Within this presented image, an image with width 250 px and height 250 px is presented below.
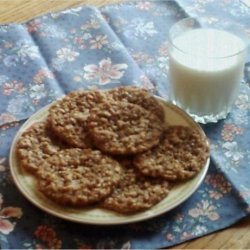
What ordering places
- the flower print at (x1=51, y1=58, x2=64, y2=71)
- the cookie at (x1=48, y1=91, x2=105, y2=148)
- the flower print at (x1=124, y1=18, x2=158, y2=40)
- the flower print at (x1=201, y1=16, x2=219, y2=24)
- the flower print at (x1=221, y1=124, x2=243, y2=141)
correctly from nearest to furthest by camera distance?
the cookie at (x1=48, y1=91, x2=105, y2=148)
the flower print at (x1=221, y1=124, x2=243, y2=141)
the flower print at (x1=201, y1=16, x2=219, y2=24)
the flower print at (x1=51, y1=58, x2=64, y2=71)
the flower print at (x1=124, y1=18, x2=158, y2=40)

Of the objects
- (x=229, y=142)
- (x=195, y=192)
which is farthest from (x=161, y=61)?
(x=195, y=192)

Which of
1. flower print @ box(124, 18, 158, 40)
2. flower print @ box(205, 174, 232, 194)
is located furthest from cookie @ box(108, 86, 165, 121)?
flower print @ box(124, 18, 158, 40)

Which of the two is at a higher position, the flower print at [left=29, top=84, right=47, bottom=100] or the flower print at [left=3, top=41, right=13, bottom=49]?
the flower print at [left=3, top=41, right=13, bottom=49]

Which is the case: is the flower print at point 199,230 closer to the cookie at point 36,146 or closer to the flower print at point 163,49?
the cookie at point 36,146

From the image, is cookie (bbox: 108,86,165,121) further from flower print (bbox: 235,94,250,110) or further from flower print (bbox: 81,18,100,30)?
flower print (bbox: 81,18,100,30)

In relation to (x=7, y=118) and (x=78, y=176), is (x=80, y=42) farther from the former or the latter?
(x=78, y=176)

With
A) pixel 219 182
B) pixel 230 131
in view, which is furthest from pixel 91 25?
pixel 219 182
